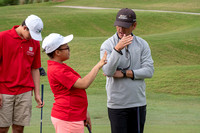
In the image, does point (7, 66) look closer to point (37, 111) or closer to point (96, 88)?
point (37, 111)

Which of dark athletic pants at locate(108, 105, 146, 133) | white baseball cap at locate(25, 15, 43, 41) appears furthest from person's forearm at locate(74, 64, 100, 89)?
white baseball cap at locate(25, 15, 43, 41)

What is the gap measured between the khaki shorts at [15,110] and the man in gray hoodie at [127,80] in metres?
1.07

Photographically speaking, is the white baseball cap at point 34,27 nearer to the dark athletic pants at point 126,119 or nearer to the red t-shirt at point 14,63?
the red t-shirt at point 14,63

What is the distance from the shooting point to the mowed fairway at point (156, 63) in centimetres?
712

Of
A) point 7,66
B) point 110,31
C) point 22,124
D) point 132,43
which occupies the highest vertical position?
point 132,43


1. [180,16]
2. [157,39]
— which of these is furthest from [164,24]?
[157,39]

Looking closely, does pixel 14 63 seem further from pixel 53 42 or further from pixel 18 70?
pixel 53 42

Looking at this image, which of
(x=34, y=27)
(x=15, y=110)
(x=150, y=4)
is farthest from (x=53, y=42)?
(x=150, y=4)

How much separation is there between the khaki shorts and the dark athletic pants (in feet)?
3.51

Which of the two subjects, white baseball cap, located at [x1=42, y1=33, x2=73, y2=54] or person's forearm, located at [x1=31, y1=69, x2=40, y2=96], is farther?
person's forearm, located at [x1=31, y1=69, x2=40, y2=96]

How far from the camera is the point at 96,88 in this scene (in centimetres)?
1085

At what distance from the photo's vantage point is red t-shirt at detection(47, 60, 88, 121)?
3.88 meters

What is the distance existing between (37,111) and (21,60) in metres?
3.33

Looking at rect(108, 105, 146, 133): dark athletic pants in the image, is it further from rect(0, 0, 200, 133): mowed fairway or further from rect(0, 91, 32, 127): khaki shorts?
rect(0, 0, 200, 133): mowed fairway
